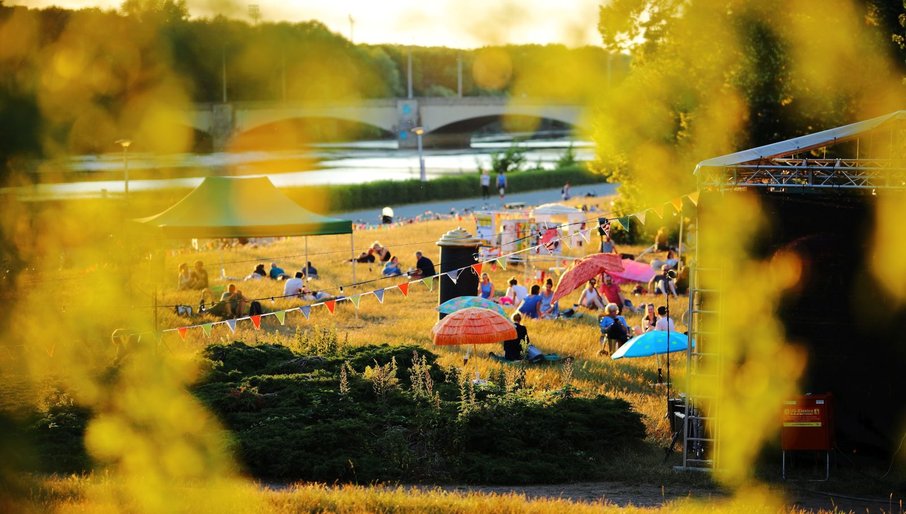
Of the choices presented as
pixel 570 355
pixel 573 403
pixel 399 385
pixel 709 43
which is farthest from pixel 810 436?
pixel 709 43

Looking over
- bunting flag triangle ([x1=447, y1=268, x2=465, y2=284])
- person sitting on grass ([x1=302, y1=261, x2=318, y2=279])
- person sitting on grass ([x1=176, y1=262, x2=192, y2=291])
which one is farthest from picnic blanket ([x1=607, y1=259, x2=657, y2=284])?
A: person sitting on grass ([x1=176, y1=262, x2=192, y2=291])

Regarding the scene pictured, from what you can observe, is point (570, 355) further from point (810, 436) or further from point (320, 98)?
point (320, 98)

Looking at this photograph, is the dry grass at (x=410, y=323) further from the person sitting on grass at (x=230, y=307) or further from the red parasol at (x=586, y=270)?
the red parasol at (x=586, y=270)

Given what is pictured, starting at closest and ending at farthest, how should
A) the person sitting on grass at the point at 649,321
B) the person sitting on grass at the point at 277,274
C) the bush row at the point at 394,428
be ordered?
the bush row at the point at 394,428 < the person sitting on grass at the point at 649,321 < the person sitting on grass at the point at 277,274

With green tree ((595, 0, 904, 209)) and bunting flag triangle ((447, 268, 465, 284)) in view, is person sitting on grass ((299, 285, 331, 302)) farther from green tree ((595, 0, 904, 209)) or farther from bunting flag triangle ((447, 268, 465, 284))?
green tree ((595, 0, 904, 209))

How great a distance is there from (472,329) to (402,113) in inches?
3103

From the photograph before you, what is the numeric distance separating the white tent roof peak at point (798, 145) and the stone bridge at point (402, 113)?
71922 millimetres

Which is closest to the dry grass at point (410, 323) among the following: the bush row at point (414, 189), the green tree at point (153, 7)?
the green tree at point (153, 7)

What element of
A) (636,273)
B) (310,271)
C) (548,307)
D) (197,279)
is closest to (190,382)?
(548,307)

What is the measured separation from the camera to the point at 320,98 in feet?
292

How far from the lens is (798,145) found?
12414 millimetres

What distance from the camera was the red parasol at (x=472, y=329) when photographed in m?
16.2

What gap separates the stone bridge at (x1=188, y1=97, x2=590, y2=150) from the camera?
8344 centimetres

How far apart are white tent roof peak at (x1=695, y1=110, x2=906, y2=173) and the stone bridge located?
236 ft
